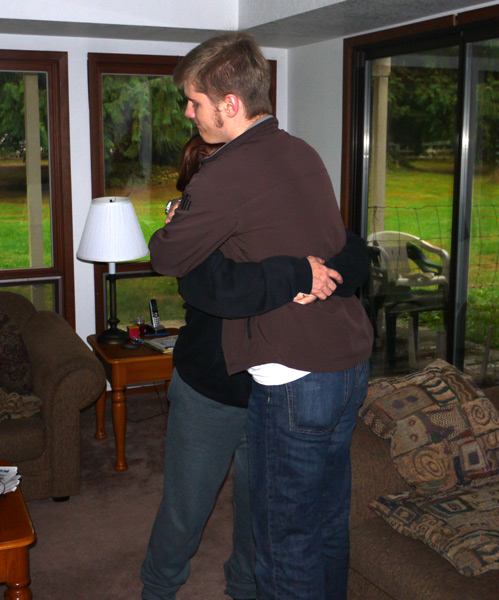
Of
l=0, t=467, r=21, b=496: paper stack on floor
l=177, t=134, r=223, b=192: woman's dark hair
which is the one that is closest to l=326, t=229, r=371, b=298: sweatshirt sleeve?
l=177, t=134, r=223, b=192: woman's dark hair

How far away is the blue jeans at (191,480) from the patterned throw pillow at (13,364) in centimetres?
136

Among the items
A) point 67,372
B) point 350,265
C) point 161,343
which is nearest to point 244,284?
point 350,265

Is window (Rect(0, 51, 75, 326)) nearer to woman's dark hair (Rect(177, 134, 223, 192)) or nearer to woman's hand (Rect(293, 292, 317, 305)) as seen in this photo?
woman's dark hair (Rect(177, 134, 223, 192))

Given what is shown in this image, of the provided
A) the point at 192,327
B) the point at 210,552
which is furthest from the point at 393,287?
the point at 192,327

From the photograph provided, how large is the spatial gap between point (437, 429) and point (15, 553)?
4.28 feet

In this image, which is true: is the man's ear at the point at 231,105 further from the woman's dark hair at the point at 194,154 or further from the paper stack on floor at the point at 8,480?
the paper stack on floor at the point at 8,480

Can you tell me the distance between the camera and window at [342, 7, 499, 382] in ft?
11.0

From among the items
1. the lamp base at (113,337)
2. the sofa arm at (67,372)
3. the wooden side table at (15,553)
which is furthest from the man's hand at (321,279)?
the lamp base at (113,337)

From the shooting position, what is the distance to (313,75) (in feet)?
14.7

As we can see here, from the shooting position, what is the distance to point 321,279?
59.2 inches

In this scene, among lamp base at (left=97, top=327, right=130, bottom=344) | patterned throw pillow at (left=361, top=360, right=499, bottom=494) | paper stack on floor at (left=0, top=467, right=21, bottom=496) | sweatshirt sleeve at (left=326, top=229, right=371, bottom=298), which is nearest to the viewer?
sweatshirt sleeve at (left=326, top=229, right=371, bottom=298)

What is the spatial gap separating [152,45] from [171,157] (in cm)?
66

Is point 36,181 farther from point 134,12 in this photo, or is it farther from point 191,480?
point 191,480

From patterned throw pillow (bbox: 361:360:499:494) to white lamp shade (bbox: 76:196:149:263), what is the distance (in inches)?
65.9
